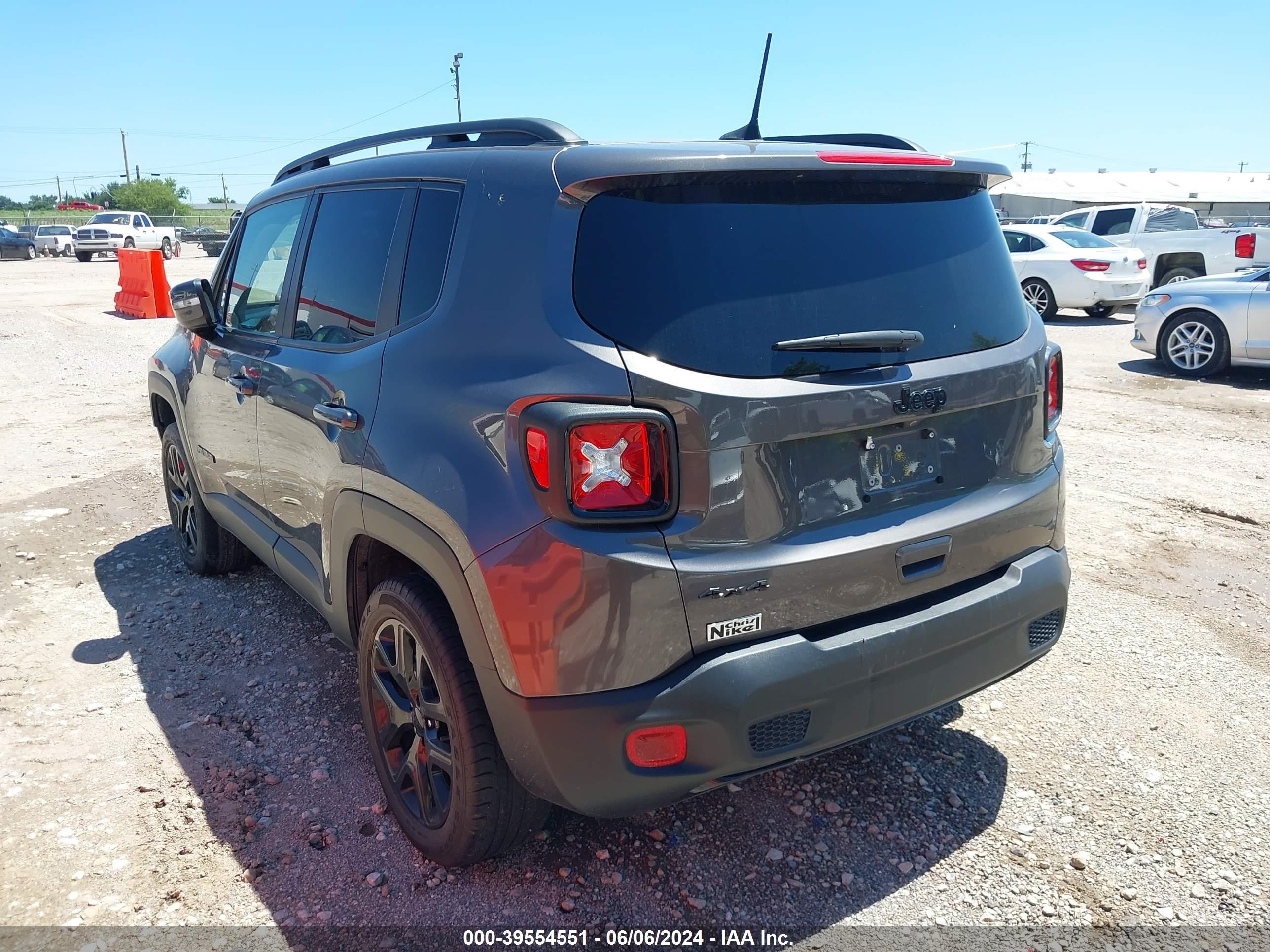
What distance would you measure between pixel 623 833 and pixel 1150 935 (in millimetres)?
1441

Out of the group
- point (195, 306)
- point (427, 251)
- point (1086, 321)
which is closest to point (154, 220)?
point (1086, 321)

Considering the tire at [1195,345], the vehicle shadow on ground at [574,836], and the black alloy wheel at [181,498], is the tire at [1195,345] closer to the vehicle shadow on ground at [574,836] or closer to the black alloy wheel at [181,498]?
the vehicle shadow on ground at [574,836]

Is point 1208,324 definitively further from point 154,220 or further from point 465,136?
point 154,220

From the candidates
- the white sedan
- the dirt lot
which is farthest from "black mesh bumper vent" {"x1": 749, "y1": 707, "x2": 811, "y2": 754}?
the white sedan

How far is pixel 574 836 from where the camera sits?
2.90 m

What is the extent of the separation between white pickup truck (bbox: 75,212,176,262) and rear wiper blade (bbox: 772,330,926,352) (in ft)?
141

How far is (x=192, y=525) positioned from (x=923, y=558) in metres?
4.03

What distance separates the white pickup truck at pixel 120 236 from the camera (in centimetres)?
4075

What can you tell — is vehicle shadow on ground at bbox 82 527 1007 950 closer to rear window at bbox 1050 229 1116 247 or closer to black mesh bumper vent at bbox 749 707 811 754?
black mesh bumper vent at bbox 749 707 811 754

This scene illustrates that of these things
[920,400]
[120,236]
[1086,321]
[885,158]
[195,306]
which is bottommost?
[1086,321]

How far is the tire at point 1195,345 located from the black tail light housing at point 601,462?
1009 centimetres

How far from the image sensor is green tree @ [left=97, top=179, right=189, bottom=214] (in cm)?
8650

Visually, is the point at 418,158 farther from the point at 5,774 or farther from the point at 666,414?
the point at 5,774

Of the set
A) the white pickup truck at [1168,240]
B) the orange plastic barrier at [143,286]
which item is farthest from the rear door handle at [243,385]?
the white pickup truck at [1168,240]
